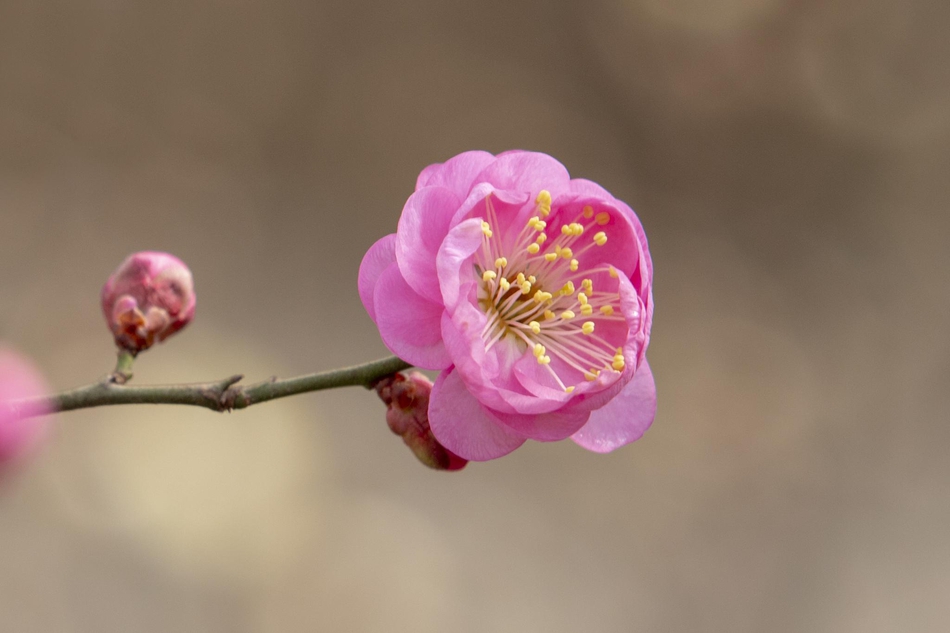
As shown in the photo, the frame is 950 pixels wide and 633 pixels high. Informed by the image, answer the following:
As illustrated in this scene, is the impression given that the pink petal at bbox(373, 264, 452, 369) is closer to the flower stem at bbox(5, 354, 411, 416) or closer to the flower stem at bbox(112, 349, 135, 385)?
the flower stem at bbox(5, 354, 411, 416)

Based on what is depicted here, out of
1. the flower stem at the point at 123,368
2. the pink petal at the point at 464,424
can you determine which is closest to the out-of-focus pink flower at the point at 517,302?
the pink petal at the point at 464,424

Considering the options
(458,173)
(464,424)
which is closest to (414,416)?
(464,424)

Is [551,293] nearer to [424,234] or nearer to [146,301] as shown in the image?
[424,234]

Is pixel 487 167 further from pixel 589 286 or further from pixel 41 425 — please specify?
pixel 41 425

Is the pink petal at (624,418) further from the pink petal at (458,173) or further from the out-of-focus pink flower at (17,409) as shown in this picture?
the out-of-focus pink flower at (17,409)

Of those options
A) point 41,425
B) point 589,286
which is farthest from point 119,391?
point 589,286

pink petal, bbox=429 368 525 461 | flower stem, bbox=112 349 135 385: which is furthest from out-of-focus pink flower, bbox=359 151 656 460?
flower stem, bbox=112 349 135 385
